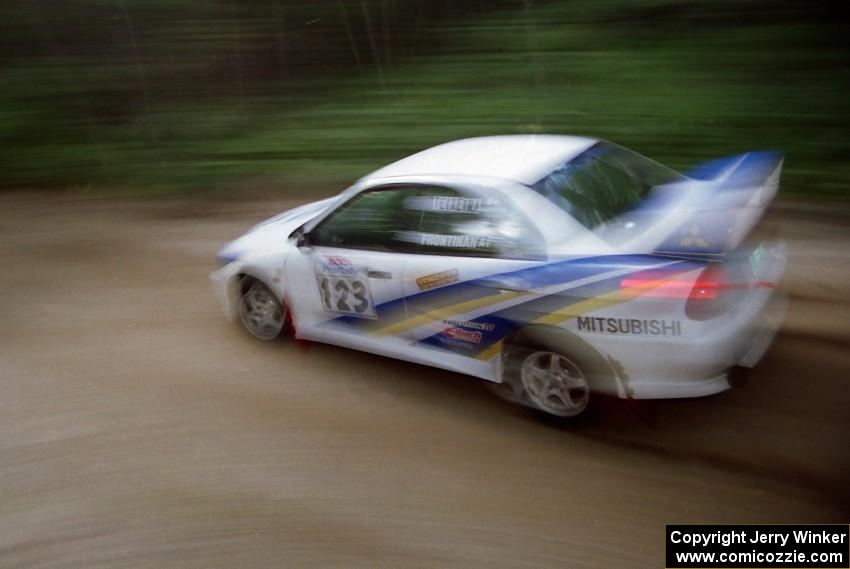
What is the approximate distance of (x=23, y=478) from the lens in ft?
14.2

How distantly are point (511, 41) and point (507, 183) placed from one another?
7240 mm

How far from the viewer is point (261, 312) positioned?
5551 millimetres

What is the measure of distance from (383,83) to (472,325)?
7.79 metres

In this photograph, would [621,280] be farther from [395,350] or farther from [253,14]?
[253,14]

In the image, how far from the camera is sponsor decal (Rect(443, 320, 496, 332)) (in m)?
4.23

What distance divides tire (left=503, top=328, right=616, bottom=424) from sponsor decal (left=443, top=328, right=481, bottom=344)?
18 centimetres

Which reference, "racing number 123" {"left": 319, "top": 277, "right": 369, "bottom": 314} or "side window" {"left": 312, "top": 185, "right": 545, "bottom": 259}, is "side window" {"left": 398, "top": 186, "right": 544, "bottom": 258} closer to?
"side window" {"left": 312, "top": 185, "right": 545, "bottom": 259}

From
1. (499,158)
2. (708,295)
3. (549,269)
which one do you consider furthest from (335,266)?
(708,295)

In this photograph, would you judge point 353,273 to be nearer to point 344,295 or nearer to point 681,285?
point 344,295

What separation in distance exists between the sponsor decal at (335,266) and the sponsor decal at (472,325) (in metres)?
0.71

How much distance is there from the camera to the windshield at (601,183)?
13.5ft

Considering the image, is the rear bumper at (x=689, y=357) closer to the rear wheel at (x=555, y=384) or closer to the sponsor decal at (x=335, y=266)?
the rear wheel at (x=555, y=384)
